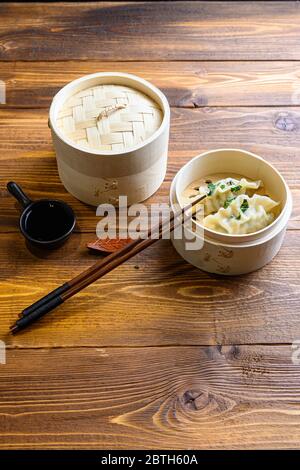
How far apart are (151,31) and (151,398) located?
120 cm

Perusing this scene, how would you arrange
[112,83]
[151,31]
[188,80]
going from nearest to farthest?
[112,83]
[188,80]
[151,31]

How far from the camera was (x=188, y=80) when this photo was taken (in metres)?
1.87

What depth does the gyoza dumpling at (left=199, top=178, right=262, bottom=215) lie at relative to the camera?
1.45 m

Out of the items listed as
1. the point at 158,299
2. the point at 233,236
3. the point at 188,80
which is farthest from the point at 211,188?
the point at 188,80

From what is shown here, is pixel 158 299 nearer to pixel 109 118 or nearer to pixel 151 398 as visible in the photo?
pixel 151 398

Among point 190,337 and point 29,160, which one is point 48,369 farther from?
point 29,160

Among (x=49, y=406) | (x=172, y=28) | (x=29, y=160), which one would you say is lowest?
(x=49, y=406)

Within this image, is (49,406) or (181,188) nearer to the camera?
(49,406)

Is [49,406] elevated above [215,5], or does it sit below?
below

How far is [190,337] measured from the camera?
1.35 metres

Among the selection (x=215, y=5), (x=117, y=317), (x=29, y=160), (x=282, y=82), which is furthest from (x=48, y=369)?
(x=215, y=5)

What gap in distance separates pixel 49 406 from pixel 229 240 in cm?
48

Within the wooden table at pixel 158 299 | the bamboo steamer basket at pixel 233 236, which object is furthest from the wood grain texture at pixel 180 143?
the bamboo steamer basket at pixel 233 236

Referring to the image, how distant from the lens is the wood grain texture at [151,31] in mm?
1949
